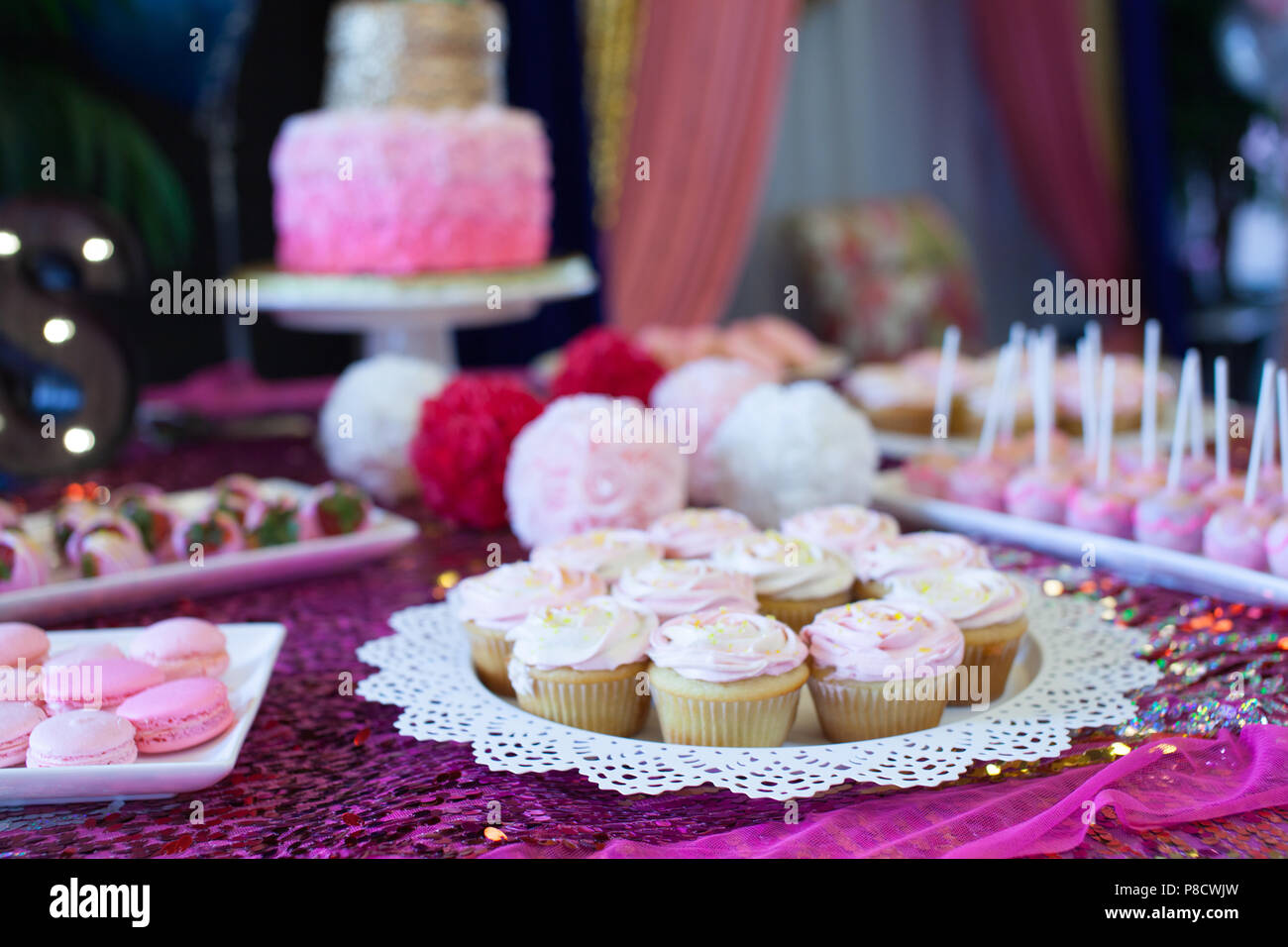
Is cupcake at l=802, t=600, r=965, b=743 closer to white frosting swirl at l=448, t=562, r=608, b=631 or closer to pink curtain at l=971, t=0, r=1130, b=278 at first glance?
white frosting swirl at l=448, t=562, r=608, b=631

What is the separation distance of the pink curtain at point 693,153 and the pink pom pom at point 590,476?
2396mm

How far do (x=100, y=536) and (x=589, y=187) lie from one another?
99.7 inches

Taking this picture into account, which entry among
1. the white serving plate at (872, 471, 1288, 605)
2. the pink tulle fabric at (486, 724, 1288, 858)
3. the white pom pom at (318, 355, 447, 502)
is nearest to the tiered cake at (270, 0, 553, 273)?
the white pom pom at (318, 355, 447, 502)

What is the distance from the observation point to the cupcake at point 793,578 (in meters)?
1.39

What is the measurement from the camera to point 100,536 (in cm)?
166

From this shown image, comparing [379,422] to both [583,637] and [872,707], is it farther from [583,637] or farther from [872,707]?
[872,707]

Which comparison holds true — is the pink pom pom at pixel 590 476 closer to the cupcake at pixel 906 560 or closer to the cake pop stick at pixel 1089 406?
the cupcake at pixel 906 560

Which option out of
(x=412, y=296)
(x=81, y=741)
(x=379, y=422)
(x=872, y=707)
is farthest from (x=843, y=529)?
(x=412, y=296)

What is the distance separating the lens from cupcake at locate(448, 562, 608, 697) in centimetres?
133

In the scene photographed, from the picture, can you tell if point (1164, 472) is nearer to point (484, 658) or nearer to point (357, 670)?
point (484, 658)

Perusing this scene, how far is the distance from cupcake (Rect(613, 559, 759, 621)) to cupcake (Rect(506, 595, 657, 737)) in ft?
0.10
